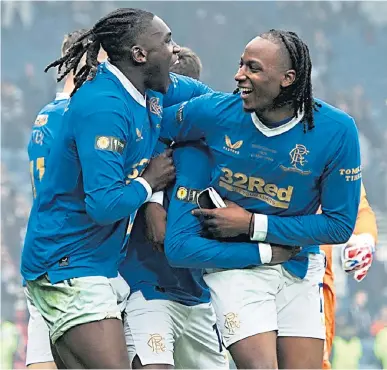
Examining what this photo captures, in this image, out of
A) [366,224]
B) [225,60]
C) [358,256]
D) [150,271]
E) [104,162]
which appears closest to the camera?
[104,162]

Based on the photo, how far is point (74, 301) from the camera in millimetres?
3398

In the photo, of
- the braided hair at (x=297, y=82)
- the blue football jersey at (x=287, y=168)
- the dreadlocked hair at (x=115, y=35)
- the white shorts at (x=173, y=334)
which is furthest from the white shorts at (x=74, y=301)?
the braided hair at (x=297, y=82)

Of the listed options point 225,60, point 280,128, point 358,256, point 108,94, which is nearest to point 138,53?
point 108,94

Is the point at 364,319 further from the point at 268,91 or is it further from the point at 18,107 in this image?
the point at 268,91

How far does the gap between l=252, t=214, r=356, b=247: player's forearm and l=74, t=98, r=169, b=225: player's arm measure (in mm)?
490

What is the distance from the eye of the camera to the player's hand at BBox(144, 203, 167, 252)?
361 cm

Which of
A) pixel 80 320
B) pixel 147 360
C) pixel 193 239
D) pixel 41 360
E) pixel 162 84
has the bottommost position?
pixel 41 360

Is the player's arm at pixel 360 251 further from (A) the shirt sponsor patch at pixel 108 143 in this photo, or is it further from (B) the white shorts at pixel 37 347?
(A) the shirt sponsor patch at pixel 108 143

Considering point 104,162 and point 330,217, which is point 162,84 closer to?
point 104,162

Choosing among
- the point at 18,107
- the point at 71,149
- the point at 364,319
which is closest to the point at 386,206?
the point at 364,319

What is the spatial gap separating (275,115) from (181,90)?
54 cm

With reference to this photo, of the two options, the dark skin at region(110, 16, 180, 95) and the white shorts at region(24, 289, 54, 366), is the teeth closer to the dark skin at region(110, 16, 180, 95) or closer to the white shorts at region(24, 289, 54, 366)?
the dark skin at region(110, 16, 180, 95)

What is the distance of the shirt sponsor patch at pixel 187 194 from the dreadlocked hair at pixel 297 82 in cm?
46

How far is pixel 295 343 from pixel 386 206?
20.6ft
